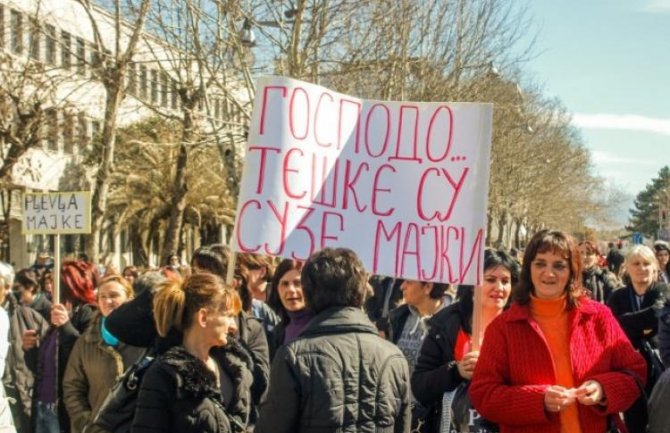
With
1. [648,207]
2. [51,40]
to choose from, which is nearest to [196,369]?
[51,40]

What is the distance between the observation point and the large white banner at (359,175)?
546 cm

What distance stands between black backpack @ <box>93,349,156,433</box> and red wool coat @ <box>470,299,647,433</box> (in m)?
1.43

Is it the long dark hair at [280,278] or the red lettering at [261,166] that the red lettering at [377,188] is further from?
the long dark hair at [280,278]

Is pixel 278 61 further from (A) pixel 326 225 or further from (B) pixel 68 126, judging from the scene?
(A) pixel 326 225

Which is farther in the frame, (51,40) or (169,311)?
(51,40)

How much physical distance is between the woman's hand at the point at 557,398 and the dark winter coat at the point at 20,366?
4.92 meters

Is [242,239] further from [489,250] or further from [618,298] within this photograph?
[618,298]

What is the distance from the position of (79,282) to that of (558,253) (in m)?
3.77

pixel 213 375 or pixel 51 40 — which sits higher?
pixel 51 40

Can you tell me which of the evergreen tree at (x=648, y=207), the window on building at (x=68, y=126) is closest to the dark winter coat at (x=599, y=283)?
the window on building at (x=68, y=126)

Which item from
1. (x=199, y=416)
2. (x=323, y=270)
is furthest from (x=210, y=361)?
(x=323, y=270)

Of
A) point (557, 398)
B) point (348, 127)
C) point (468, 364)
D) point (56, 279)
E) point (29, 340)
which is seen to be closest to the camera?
point (557, 398)

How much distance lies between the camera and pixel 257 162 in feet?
18.4

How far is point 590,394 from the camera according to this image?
4.34 metres
